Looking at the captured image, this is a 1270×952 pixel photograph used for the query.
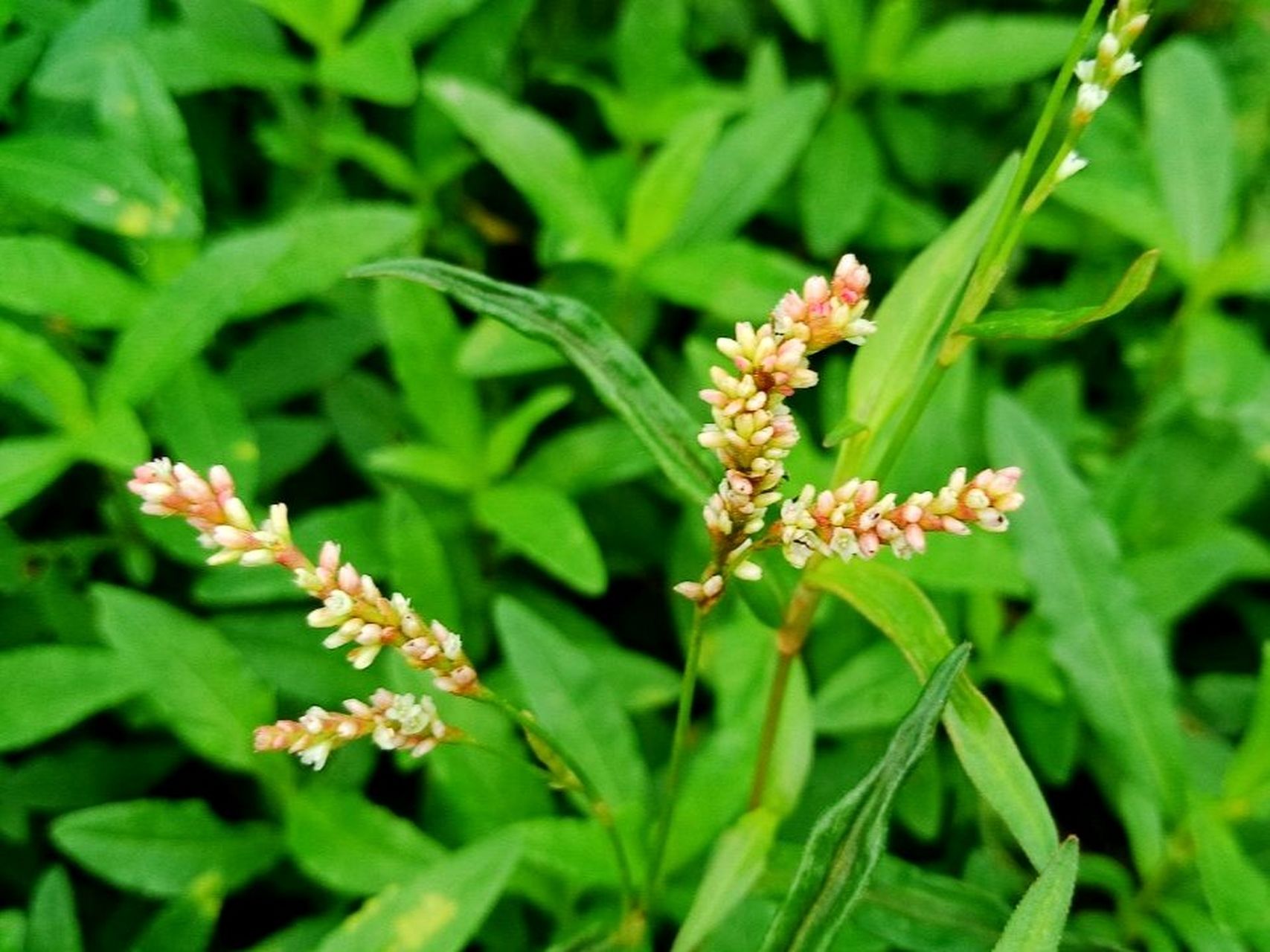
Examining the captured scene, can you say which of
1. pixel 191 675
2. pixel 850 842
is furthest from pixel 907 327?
pixel 191 675

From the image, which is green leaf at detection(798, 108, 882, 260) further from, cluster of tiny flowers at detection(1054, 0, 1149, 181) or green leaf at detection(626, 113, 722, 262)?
cluster of tiny flowers at detection(1054, 0, 1149, 181)

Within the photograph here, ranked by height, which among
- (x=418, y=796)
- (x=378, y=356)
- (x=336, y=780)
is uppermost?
(x=378, y=356)

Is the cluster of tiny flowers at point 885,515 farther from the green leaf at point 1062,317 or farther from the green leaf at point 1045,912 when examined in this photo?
the green leaf at point 1045,912

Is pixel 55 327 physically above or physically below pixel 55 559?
above

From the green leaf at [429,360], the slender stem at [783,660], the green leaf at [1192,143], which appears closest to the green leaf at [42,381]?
the green leaf at [429,360]

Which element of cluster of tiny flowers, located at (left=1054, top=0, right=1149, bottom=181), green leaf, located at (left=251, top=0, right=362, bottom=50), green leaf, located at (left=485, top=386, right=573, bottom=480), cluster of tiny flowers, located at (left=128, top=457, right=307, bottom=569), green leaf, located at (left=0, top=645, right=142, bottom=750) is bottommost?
green leaf, located at (left=0, top=645, right=142, bottom=750)

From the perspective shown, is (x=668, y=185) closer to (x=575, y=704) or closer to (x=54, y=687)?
(x=575, y=704)

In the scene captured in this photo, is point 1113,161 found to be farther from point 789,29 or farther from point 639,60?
point 639,60

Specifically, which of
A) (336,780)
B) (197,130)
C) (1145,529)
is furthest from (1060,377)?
(197,130)

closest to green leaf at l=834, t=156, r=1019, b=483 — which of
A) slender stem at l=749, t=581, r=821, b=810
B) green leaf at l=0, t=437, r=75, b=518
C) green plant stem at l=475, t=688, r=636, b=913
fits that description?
slender stem at l=749, t=581, r=821, b=810
